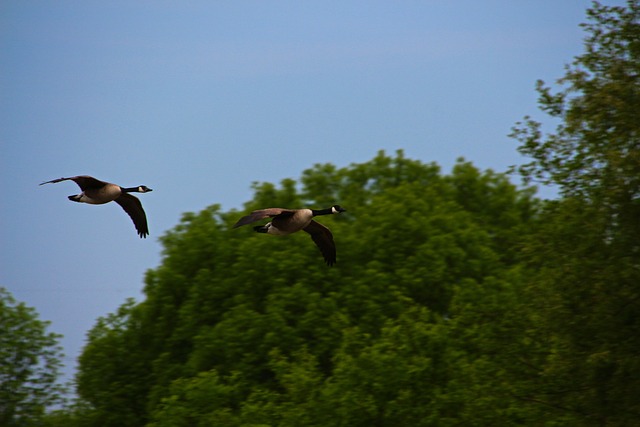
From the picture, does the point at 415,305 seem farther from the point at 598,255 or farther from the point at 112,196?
the point at 112,196

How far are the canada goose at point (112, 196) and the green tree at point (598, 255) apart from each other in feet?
29.8

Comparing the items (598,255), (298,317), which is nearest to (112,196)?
(598,255)

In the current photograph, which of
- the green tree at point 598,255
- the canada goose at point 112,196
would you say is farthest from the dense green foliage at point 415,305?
the canada goose at point 112,196

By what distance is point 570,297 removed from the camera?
835 inches

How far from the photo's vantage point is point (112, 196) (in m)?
16.9

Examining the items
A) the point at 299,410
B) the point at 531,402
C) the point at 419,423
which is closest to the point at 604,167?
the point at 531,402

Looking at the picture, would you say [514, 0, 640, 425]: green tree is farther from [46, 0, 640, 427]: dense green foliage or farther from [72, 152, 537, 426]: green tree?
[72, 152, 537, 426]: green tree

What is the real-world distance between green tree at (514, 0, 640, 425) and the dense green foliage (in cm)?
4

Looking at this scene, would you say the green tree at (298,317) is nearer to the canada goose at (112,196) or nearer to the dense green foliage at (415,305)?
the dense green foliage at (415,305)

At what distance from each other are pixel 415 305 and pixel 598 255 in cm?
1276

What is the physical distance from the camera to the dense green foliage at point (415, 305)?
21.1 metres

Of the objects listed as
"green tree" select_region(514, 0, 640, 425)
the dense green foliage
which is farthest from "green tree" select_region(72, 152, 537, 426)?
"green tree" select_region(514, 0, 640, 425)

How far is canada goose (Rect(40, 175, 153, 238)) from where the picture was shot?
16.2m

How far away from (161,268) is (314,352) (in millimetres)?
8717
